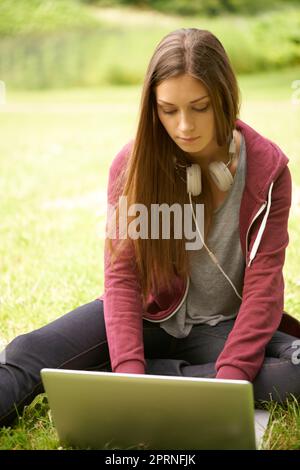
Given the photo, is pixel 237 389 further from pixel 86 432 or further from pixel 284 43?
pixel 284 43

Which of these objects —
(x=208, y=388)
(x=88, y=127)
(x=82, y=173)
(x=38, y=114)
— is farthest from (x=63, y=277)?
(x=38, y=114)

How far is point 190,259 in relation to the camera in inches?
75.7

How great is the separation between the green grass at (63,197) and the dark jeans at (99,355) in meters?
0.05

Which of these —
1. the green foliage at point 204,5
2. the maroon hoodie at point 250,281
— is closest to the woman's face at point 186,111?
the maroon hoodie at point 250,281

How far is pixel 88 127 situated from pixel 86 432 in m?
4.73

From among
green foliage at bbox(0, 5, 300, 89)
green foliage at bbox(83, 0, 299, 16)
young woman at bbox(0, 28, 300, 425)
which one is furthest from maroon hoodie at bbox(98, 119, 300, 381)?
green foliage at bbox(83, 0, 299, 16)

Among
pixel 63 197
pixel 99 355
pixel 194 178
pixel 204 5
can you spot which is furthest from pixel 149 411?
pixel 204 5

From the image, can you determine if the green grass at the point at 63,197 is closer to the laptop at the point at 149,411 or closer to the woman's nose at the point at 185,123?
the laptop at the point at 149,411

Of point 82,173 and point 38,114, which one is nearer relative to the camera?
point 82,173

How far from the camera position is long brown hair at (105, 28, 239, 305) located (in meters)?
1.67

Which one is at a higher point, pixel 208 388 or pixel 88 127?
pixel 88 127

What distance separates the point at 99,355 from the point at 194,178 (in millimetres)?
473

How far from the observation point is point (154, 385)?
59.0 inches

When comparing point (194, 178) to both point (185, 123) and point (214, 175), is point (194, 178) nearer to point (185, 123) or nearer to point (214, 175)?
point (214, 175)
